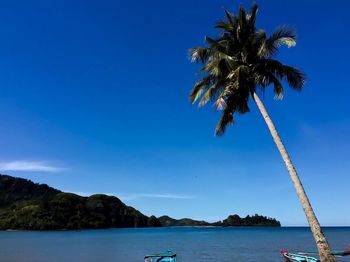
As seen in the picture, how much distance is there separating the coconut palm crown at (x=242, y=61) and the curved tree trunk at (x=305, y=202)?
272cm

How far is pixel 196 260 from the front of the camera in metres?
49.4

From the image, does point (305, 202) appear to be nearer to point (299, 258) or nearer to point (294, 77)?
point (294, 77)

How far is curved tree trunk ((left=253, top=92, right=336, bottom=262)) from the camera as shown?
15.2 metres

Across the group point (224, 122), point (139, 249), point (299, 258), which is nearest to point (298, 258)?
point (299, 258)

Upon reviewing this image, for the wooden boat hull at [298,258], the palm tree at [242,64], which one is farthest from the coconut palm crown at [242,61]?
the wooden boat hull at [298,258]

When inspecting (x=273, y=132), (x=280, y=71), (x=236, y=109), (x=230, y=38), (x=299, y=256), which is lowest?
(x=299, y=256)

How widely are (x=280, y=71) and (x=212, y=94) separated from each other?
436cm

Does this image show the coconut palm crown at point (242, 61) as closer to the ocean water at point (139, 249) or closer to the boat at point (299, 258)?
the boat at point (299, 258)

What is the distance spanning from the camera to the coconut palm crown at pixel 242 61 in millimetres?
21344

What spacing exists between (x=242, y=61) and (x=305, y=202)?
29.9ft

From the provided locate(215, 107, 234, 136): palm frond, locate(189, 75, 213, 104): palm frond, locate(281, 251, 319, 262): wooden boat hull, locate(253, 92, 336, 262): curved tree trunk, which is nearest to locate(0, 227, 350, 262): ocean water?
locate(281, 251, 319, 262): wooden boat hull

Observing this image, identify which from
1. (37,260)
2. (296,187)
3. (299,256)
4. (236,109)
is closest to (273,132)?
(296,187)

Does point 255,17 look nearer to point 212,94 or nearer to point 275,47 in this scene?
point 275,47

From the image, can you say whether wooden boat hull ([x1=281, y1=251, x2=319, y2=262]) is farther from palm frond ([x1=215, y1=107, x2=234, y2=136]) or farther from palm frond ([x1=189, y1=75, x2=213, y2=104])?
palm frond ([x1=189, y1=75, x2=213, y2=104])
